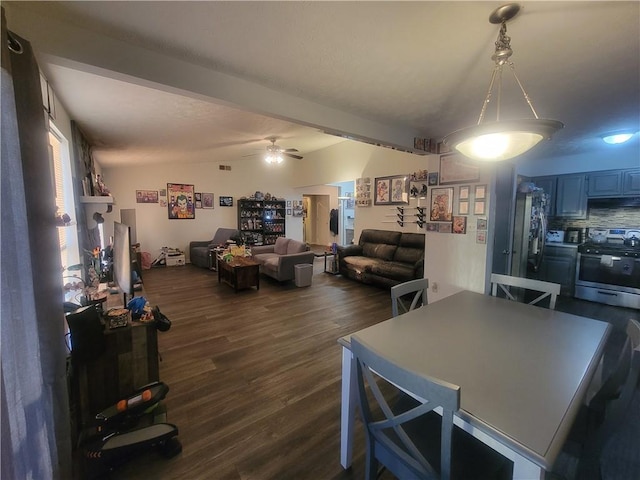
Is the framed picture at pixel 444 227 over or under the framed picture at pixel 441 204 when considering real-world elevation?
under

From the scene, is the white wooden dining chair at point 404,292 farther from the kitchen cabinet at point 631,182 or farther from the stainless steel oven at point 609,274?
the kitchen cabinet at point 631,182

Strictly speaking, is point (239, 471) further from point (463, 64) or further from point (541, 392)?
point (463, 64)

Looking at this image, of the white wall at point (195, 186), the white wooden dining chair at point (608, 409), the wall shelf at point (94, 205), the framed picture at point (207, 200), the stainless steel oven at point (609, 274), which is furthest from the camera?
the framed picture at point (207, 200)

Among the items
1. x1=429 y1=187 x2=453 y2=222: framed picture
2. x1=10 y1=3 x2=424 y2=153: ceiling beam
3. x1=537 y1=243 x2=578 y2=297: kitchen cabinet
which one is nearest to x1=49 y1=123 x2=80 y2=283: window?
x1=10 y1=3 x2=424 y2=153: ceiling beam

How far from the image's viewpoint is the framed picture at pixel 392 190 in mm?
5406

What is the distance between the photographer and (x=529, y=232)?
156 inches

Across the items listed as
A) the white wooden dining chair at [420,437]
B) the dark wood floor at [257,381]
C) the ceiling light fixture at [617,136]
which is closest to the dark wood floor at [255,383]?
the dark wood floor at [257,381]

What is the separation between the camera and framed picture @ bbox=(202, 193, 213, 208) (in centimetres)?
741

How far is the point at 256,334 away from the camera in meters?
3.08

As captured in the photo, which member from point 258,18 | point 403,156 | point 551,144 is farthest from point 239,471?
point 403,156

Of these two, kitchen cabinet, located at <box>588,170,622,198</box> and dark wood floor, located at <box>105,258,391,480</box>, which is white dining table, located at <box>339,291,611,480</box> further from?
kitchen cabinet, located at <box>588,170,622,198</box>

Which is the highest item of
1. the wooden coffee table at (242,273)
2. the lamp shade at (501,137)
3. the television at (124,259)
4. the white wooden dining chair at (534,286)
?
the lamp shade at (501,137)

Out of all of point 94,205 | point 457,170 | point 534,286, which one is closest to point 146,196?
point 94,205

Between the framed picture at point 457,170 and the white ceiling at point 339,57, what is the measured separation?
628mm
